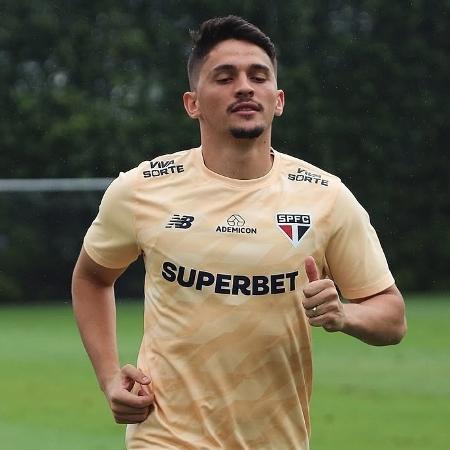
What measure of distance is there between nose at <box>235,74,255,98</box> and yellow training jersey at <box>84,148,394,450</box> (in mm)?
310

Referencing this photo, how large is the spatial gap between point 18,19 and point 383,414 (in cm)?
1847

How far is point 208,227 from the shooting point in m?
4.91

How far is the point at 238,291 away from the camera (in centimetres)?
484

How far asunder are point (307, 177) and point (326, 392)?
28.7 feet

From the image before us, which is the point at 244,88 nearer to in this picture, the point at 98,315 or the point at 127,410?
the point at 98,315

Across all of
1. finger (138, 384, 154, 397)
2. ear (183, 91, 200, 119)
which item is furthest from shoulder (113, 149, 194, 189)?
finger (138, 384, 154, 397)

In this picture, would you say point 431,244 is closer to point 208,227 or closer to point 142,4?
point 142,4

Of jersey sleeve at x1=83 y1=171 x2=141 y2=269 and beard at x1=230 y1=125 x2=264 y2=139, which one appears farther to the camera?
jersey sleeve at x1=83 y1=171 x2=141 y2=269

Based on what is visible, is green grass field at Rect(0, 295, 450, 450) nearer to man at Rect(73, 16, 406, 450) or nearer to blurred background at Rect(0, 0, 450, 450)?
man at Rect(73, 16, 406, 450)

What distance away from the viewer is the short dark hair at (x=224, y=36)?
503 cm

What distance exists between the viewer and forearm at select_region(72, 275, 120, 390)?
17.0 feet

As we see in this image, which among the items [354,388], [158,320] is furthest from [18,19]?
[158,320]

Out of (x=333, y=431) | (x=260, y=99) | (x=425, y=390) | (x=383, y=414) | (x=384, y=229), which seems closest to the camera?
(x=260, y=99)

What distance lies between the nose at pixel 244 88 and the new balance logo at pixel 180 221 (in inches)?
17.9
